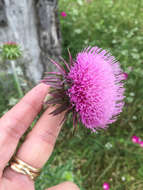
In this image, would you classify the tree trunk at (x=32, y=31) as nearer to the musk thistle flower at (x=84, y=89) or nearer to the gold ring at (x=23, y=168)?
the musk thistle flower at (x=84, y=89)

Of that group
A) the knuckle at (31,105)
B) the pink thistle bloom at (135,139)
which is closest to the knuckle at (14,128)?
the knuckle at (31,105)

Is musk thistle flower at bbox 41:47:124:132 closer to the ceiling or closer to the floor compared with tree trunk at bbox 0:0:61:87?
closer to the floor

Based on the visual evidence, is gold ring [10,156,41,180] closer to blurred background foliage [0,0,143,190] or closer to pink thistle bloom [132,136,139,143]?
blurred background foliage [0,0,143,190]

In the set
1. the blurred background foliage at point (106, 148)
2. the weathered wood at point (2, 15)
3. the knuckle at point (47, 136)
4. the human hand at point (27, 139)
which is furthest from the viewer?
Result: the blurred background foliage at point (106, 148)

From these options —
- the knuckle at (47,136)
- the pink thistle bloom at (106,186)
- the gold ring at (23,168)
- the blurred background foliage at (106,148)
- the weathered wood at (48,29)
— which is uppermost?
the weathered wood at (48,29)

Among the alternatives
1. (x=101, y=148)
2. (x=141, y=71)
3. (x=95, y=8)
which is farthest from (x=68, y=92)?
(x=95, y=8)

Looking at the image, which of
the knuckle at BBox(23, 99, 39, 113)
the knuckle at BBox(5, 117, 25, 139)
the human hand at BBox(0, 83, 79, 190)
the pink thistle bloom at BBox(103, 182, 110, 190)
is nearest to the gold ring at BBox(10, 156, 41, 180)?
the human hand at BBox(0, 83, 79, 190)

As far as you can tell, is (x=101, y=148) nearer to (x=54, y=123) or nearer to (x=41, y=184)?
(x=41, y=184)
